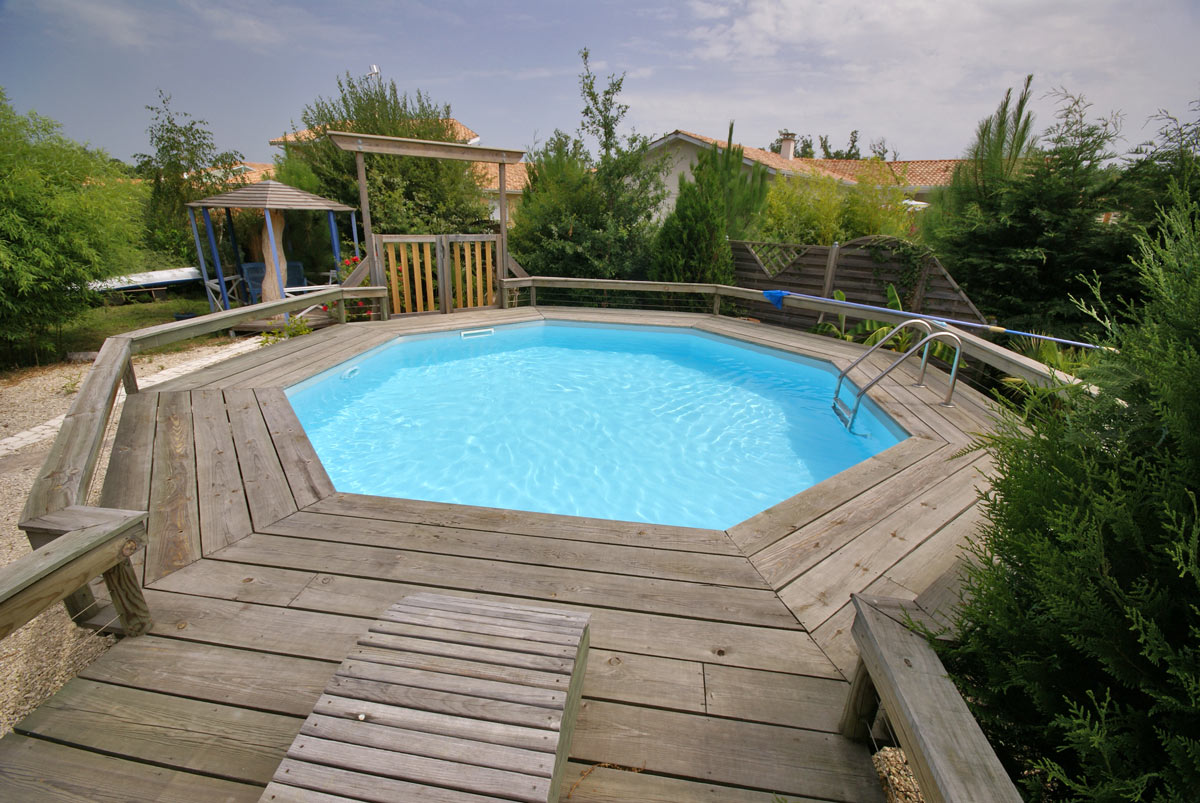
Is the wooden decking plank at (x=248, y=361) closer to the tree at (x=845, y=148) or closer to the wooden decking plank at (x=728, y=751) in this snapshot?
the wooden decking plank at (x=728, y=751)

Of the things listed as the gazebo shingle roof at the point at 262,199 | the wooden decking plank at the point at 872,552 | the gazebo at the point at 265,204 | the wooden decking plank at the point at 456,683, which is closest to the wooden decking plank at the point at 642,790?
the wooden decking plank at the point at 456,683

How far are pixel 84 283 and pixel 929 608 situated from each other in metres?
8.25

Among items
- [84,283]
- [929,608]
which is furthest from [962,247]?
[84,283]

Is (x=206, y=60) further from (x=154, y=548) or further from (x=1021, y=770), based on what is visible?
(x=1021, y=770)

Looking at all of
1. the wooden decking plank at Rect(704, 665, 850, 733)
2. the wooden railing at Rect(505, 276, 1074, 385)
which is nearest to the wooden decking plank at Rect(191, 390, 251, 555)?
the wooden decking plank at Rect(704, 665, 850, 733)

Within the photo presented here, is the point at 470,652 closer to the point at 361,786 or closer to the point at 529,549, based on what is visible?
the point at 361,786

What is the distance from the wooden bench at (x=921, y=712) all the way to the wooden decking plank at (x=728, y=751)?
0.10 metres

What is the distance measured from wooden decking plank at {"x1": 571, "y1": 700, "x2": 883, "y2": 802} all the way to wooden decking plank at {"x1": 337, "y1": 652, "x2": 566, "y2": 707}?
35 centimetres

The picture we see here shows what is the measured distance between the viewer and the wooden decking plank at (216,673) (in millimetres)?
1548

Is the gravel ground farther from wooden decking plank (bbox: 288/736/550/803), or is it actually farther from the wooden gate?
the wooden gate

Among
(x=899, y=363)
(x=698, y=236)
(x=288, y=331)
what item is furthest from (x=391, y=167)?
(x=899, y=363)

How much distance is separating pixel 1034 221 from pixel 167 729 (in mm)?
8613

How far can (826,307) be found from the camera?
20.3ft

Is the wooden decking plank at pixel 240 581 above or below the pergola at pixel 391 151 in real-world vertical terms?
below
